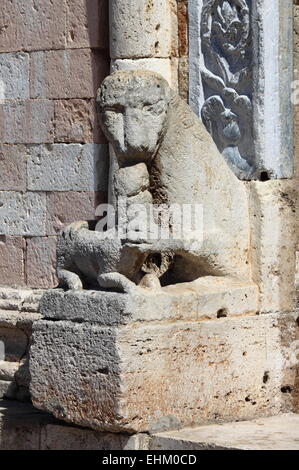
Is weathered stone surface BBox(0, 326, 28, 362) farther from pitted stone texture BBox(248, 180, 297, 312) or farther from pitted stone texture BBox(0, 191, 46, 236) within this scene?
pitted stone texture BBox(248, 180, 297, 312)

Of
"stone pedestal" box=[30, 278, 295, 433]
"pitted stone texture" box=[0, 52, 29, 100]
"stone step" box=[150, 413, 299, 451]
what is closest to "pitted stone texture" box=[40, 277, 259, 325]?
"stone pedestal" box=[30, 278, 295, 433]

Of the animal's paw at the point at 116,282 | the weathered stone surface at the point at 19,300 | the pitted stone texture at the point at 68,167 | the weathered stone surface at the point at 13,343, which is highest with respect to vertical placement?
the pitted stone texture at the point at 68,167

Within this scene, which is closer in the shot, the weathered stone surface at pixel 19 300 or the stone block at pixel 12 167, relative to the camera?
the weathered stone surface at pixel 19 300

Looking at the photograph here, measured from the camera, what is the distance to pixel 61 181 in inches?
329

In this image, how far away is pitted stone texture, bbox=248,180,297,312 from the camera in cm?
716

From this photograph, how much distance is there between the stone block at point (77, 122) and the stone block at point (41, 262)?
25.2 inches

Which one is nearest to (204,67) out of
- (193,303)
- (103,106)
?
(103,106)

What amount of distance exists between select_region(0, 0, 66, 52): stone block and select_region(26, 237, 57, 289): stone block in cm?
120

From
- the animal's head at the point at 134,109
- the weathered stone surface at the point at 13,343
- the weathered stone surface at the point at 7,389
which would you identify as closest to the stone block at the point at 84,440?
the weathered stone surface at the point at 7,389

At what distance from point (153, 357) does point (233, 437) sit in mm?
544

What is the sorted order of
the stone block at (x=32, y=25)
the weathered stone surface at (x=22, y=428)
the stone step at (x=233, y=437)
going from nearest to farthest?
the stone step at (x=233, y=437)
the weathered stone surface at (x=22, y=428)
the stone block at (x=32, y=25)

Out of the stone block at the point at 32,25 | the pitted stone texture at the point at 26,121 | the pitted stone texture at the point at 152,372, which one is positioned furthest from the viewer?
the pitted stone texture at the point at 26,121

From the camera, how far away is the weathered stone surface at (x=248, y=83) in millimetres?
7199

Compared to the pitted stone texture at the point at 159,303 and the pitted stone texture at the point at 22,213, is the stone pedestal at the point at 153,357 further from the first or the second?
the pitted stone texture at the point at 22,213
